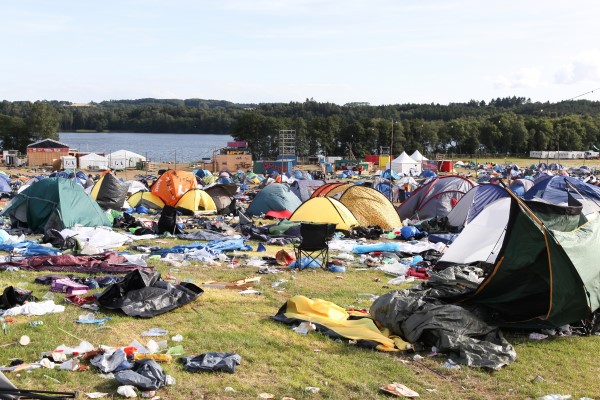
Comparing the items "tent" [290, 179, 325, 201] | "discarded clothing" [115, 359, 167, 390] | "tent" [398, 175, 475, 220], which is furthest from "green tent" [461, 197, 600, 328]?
"tent" [290, 179, 325, 201]

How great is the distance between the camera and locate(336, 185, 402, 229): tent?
1758cm

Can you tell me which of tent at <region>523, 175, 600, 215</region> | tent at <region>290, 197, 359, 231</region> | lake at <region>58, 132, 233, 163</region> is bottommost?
lake at <region>58, 132, 233, 163</region>

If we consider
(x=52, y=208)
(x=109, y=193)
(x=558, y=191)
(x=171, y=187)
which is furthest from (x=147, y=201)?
(x=558, y=191)

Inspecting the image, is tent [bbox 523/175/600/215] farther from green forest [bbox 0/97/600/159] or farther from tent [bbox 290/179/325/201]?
green forest [bbox 0/97/600/159]

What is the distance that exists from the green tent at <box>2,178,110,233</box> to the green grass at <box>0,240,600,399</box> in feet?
24.4

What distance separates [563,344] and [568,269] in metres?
0.89

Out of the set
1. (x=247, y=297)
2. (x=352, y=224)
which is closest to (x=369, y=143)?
(x=352, y=224)

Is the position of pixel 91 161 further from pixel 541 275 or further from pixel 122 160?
pixel 541 275

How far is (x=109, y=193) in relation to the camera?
21.3 m

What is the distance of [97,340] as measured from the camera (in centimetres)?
680

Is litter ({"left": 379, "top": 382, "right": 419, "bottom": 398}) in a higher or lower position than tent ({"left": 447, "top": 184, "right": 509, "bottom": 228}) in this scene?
lower

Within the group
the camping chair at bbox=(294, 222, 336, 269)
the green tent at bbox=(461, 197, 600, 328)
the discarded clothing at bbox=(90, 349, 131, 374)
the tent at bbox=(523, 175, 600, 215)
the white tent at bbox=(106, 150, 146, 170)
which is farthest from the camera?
the white tent at bbox=(106, 150, 146, 170)

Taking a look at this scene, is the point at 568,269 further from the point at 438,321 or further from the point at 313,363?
the point at 313,363

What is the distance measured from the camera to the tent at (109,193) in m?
21.2
